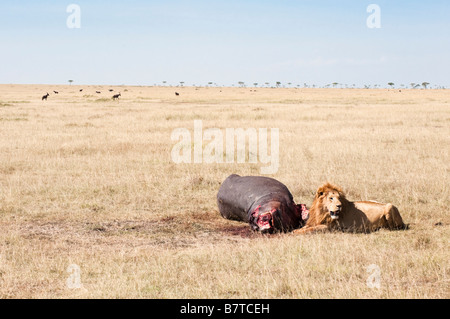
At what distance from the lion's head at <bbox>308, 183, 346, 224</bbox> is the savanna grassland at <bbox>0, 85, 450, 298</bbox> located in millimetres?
490

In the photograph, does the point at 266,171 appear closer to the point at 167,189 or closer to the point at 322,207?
the point at 167,189

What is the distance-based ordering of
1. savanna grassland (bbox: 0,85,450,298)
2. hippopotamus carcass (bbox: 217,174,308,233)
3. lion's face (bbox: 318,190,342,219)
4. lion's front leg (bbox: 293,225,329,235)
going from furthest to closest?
hippopotamus carcass (bbox: 217,174,308,233)
lion's front leg (bbox: 293,225,329,235)
lion's face (bbox: 318,190,342,219)
savanna grassland (bbox: 0,85,450,298)

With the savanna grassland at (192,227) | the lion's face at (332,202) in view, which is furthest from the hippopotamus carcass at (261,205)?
the lion's face at (332,202)

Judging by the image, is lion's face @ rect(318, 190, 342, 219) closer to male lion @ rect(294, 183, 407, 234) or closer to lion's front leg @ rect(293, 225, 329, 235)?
male lion @ rect(294, 183, 407, 234)

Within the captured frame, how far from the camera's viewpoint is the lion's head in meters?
8.69

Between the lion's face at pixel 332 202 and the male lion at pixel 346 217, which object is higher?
the lion's face at pixel 332 202

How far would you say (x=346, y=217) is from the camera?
9.01 metres

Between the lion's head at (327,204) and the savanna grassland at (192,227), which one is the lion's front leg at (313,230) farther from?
the savanna grassland at (192,227)

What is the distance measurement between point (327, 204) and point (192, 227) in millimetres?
2623

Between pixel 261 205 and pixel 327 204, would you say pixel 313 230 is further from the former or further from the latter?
pixel 261 205

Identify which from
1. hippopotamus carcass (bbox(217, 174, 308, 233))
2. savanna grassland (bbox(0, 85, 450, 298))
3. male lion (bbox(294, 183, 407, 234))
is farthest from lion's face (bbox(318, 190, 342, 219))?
hippopotamus carcass (bbox(217, 174, 308, 233))

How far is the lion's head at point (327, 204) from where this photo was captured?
869cm

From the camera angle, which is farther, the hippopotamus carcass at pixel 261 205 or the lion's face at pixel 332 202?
the hippopotamus carcass at pixel 261 205

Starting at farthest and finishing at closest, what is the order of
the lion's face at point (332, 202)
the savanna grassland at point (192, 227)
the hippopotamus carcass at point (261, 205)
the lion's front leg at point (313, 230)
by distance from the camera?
1. the hippopotamus carcass at point (261, 205)
2. the lion's front leg at point (313, 230)
3. the lion's face at point (332, 202)
4. the savanna grassland at point (192, 227)
